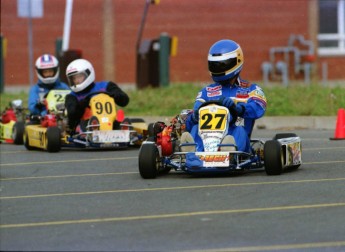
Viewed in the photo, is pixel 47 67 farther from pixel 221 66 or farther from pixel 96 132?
pixel 221 66

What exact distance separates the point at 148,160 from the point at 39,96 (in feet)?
23.9

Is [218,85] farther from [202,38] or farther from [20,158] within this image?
[202,38]

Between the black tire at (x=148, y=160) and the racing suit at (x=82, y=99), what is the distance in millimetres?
4458

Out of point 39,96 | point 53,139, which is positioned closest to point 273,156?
point 53,139

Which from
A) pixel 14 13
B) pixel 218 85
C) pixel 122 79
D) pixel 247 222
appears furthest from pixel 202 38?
pixel 247 222

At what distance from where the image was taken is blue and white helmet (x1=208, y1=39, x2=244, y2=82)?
12.8 m

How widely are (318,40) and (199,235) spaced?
2725cm

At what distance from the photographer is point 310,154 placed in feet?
48.1

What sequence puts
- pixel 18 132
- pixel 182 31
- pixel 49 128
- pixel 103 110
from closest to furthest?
pixel 49 128
pixel 103 110
pixel 18 132
pixel 182 31

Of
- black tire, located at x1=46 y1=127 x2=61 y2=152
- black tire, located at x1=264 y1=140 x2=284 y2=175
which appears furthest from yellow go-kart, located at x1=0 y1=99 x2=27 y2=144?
black tire, located at x1=264 y1=140 x2=284 y2=175

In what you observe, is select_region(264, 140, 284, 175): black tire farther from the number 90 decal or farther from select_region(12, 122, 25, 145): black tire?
select_region(12, 122, 25, 145): black tire

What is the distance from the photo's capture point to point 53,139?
1598cm

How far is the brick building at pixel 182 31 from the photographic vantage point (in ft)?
109

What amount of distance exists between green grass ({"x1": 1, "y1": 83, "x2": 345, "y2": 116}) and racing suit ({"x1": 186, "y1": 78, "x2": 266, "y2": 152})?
738 cm
